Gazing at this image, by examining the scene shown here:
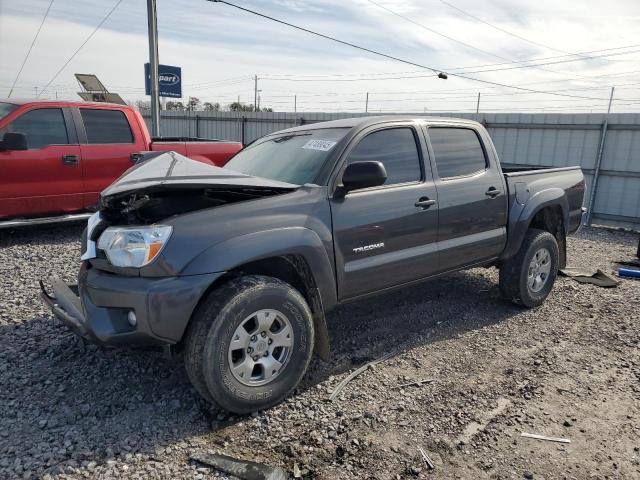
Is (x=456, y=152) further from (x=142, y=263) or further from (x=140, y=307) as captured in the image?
(x=140, y=307)

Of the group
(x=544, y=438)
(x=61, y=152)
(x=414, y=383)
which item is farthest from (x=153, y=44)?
(x=544, y=438)

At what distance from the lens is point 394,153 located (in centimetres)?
395

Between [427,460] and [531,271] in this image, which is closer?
[427,460]

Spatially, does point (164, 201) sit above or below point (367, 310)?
above

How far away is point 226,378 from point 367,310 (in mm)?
2207

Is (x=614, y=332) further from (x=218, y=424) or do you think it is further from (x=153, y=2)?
(x=153, y=2)

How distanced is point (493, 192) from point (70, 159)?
18.8ft

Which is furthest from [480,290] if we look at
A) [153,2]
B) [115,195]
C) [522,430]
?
[153,2]

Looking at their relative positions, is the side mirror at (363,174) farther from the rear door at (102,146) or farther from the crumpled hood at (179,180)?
the rear door at (102,146)

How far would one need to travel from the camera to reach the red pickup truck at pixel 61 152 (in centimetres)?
655

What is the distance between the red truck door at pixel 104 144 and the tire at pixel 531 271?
18.5ft

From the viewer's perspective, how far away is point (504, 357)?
3951mm

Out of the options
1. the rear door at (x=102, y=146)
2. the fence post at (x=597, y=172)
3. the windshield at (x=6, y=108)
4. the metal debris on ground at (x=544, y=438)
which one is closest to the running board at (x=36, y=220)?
the rear door at (x=102, y=146)

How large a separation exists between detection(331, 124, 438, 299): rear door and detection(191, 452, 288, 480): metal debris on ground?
132 cm
